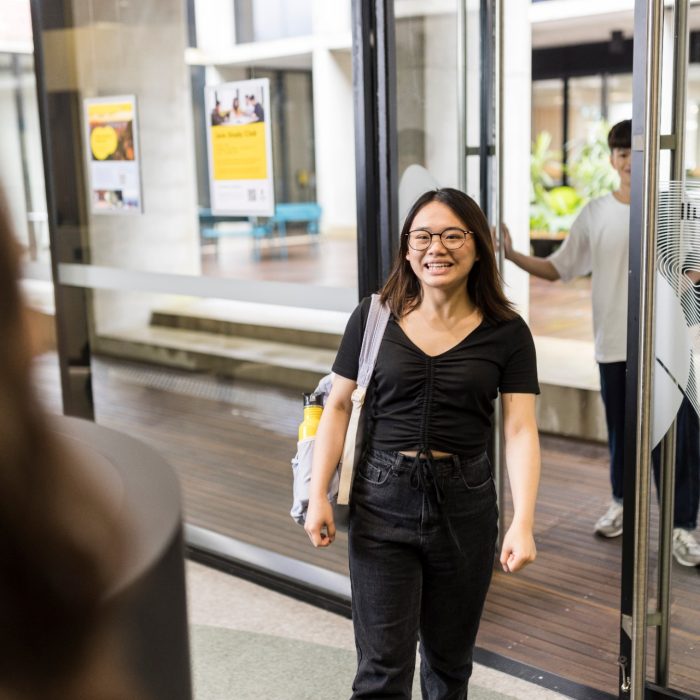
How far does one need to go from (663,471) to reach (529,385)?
724mm

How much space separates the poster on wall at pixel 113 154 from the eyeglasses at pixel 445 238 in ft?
7.91

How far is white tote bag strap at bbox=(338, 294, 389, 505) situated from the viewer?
222 cm

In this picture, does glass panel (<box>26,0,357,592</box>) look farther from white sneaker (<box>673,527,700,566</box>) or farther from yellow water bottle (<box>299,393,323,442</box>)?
white sneaker (<box>673,527,700,566</box>)

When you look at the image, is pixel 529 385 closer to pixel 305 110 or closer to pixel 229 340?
pixel 305 110

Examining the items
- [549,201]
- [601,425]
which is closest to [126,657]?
[601,425]

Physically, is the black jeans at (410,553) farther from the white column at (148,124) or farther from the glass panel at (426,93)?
the white column at (148,124)

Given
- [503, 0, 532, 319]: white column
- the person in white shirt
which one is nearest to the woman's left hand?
the person in white shirt

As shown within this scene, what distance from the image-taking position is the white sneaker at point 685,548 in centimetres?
268

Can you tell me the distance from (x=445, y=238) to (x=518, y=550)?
0.72 meters

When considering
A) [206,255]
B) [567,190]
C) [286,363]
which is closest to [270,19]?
[206,255]

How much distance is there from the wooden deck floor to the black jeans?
33.6 inches

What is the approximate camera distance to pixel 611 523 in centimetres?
420

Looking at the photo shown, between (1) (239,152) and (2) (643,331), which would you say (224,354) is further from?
(2) (643,331)

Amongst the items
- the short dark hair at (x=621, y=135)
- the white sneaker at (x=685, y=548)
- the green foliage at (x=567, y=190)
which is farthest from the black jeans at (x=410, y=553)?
the green foliage at (x=567, y=190)
